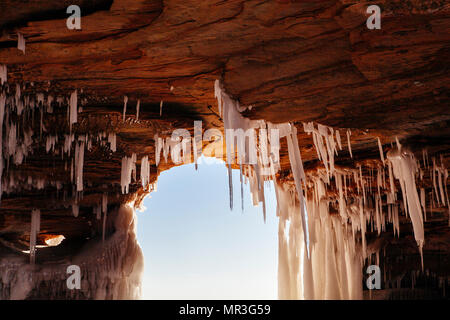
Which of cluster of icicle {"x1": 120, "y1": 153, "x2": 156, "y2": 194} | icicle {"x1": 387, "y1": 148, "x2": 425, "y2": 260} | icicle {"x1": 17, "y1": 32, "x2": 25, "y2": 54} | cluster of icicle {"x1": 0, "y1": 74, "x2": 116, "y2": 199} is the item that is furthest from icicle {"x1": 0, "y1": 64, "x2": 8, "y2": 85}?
icicle {"x1": 387, "y1": 148, "x2": 425, "y2": 260}

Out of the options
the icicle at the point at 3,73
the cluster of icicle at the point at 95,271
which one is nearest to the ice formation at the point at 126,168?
the cluster of icicle at the point at 95,271

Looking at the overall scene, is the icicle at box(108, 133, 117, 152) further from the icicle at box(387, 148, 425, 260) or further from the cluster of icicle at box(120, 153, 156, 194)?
the icicle at box(387, 148, 425, 260)

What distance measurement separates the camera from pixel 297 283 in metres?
9.10

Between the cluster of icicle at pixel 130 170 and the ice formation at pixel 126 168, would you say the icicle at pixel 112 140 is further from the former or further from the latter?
the ice formation at pixel 126 168

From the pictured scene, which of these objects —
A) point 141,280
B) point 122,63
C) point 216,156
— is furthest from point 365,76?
point 141,280

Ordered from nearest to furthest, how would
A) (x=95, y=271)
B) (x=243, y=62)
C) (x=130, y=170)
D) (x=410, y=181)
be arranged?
(x=243, y=62), (x=410, y=181), (x=130, y=170), (x=95, y=271)

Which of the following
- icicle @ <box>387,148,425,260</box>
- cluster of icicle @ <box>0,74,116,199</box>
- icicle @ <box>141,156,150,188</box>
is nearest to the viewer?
cluster of icicle @ <box>0,74,116,199</box>

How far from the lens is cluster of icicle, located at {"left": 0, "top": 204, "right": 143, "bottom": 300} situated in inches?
304

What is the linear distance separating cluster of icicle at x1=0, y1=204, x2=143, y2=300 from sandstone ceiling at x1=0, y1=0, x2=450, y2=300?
348 cm

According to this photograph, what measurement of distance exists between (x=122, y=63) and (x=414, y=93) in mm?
3276

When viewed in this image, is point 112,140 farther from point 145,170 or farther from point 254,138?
point 254,138

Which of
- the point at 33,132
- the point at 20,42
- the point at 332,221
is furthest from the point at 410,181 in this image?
the point at 33,132

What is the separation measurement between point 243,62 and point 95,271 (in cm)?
603

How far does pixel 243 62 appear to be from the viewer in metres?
4.11
